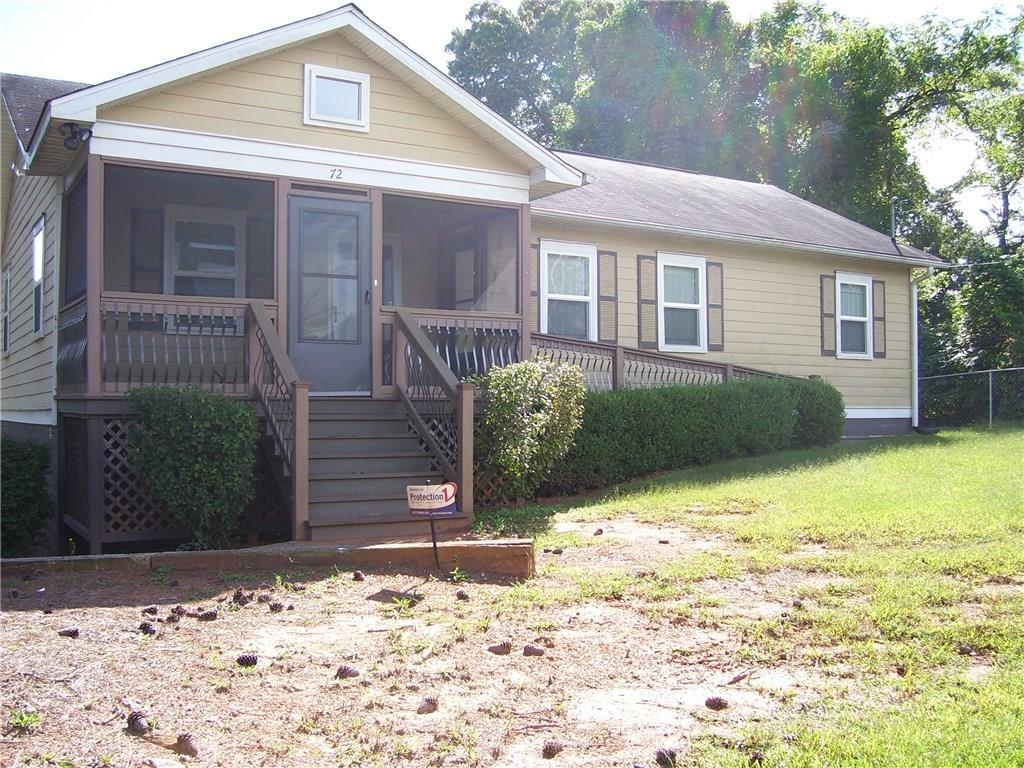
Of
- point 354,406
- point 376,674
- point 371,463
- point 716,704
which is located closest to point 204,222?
point 354,406

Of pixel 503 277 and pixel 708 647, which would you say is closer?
pixel 708 647

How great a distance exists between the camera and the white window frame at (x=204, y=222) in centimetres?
1267

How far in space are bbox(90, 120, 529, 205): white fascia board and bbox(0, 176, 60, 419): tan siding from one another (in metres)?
2.43

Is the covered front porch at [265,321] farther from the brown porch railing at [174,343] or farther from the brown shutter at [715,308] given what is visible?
the brown shutter at [715,308]

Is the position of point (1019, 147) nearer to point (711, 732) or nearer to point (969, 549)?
point (969, 549)

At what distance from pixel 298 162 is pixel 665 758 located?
8.31 m

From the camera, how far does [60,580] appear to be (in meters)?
6.78

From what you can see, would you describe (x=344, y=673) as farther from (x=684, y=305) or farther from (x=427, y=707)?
(x=684, y=305)

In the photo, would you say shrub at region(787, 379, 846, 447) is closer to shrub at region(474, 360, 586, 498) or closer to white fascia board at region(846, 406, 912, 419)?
white fascia board at region(846, 406, 912, 419)

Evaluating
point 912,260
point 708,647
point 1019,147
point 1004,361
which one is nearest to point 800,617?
point 708,647

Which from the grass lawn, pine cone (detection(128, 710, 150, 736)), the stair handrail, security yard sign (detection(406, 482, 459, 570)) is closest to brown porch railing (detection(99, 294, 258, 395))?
the stair handrail

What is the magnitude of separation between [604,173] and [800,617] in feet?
44.9

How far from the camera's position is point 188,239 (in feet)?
42.1

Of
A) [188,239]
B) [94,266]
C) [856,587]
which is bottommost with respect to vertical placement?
[856,587]
